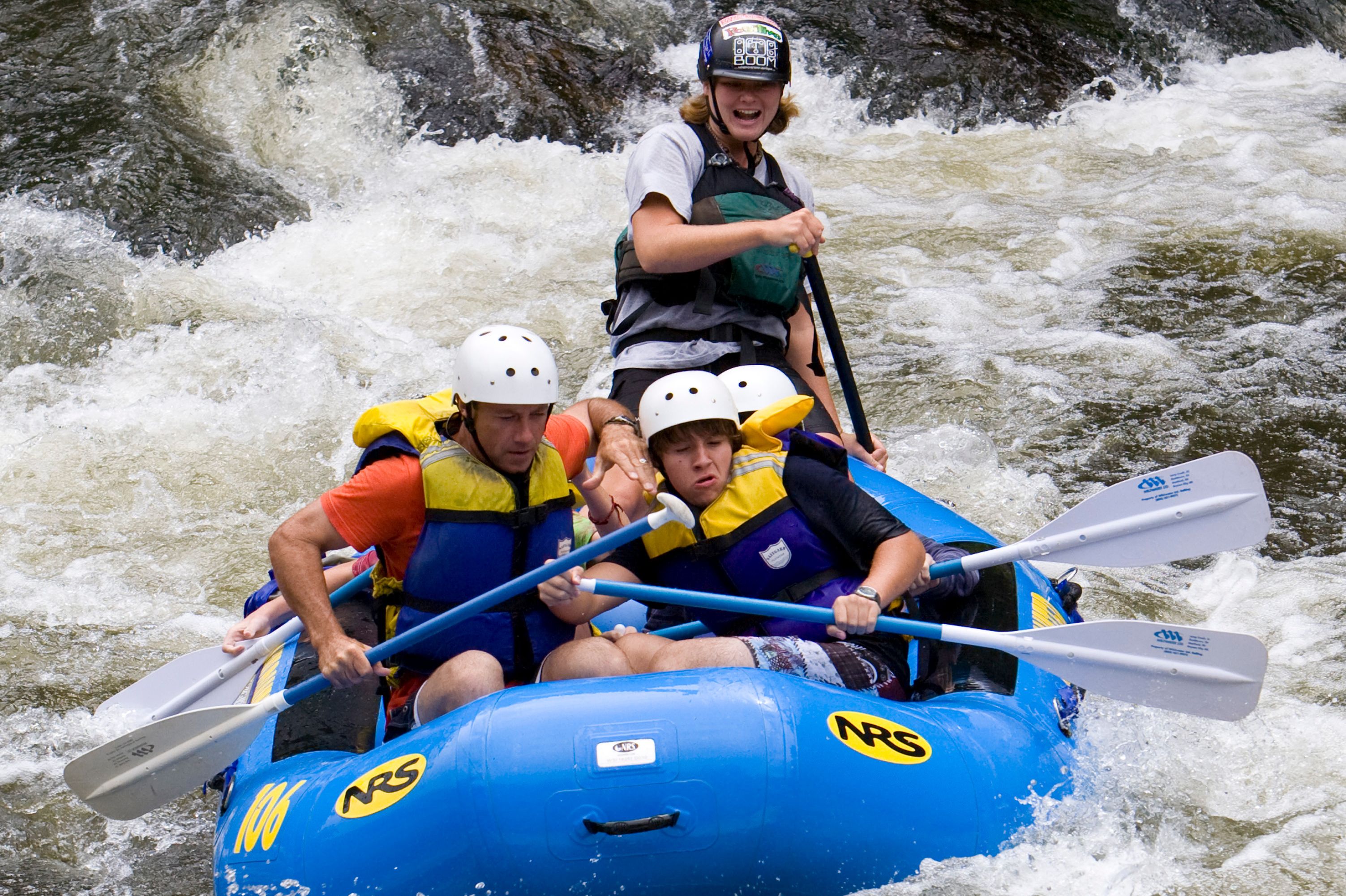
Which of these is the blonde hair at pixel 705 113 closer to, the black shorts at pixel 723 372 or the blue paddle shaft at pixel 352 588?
the black shorts at pixel 723 372

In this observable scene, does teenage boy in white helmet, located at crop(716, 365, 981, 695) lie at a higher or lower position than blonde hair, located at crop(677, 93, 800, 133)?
lower

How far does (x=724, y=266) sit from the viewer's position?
369cm

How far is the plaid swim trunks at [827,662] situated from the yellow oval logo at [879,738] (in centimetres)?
14

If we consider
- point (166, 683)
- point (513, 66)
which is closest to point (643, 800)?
point (166, 683)

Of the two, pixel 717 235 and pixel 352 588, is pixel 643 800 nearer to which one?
pixel 352 588

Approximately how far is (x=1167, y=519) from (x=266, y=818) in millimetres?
2111

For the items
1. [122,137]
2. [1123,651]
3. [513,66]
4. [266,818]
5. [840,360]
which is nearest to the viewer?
[266,818]

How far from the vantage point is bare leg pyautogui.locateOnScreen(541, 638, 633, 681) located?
2852mm

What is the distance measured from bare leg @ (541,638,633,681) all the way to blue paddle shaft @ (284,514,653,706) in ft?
0.53

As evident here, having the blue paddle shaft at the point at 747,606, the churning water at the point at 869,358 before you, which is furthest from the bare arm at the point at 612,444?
the churning water at the point at 869,358

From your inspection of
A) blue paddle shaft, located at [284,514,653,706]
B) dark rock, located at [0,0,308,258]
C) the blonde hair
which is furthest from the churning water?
the blonde hair

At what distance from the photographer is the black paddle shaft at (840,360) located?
13.0 feet

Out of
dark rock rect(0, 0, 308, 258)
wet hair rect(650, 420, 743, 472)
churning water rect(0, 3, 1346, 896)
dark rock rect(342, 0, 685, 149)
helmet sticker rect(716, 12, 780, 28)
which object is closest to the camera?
wet hair rect(650, 420, 743, 472)

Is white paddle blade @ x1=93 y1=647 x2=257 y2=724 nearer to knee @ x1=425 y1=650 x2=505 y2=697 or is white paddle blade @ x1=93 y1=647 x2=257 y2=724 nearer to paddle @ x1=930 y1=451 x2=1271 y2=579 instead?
knee @ x1=425 y1=650 x2=505 y2=697
